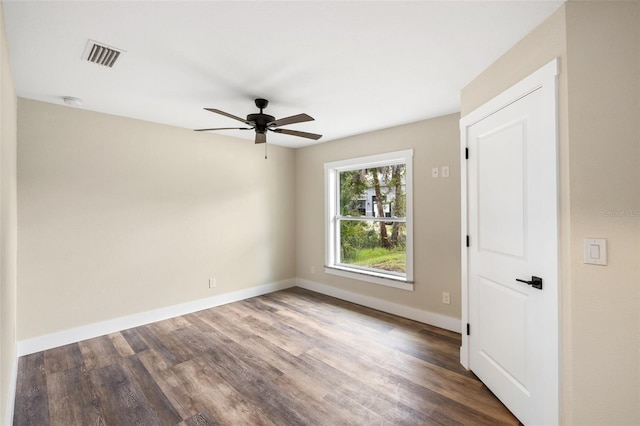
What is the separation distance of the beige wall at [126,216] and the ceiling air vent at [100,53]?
53.0 inches

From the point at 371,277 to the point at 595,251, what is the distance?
110 inches

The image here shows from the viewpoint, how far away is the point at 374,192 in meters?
4.29

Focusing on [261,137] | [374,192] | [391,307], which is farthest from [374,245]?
[261,137]

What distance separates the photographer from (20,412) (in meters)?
1.99

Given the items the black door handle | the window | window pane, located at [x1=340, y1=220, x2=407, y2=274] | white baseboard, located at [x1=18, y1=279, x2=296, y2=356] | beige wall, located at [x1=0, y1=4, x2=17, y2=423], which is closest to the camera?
beige wall, located at [x1=0, y1=4, x2=17, y2=423]

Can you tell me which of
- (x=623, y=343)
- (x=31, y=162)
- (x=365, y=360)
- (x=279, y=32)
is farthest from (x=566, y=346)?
(x=31, y=162)

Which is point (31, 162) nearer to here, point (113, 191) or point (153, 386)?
point (113, 191)

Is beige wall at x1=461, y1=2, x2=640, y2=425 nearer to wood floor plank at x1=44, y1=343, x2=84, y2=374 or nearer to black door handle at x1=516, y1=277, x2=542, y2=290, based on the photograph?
black door handle at x1=516, y1=277, x2=542, y2=290

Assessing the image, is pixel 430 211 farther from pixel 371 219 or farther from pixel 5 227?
pixel 5 227

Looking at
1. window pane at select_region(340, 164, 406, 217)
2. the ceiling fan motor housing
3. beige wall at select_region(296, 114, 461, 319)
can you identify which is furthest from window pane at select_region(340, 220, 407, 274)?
the ceiling fan motor housing

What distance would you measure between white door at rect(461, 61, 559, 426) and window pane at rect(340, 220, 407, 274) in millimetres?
1470

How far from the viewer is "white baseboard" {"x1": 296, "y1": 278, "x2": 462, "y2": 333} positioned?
10.9 feet

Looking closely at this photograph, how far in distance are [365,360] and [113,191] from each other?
10.6 feet

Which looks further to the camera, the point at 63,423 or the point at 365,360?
the point at 365,360
